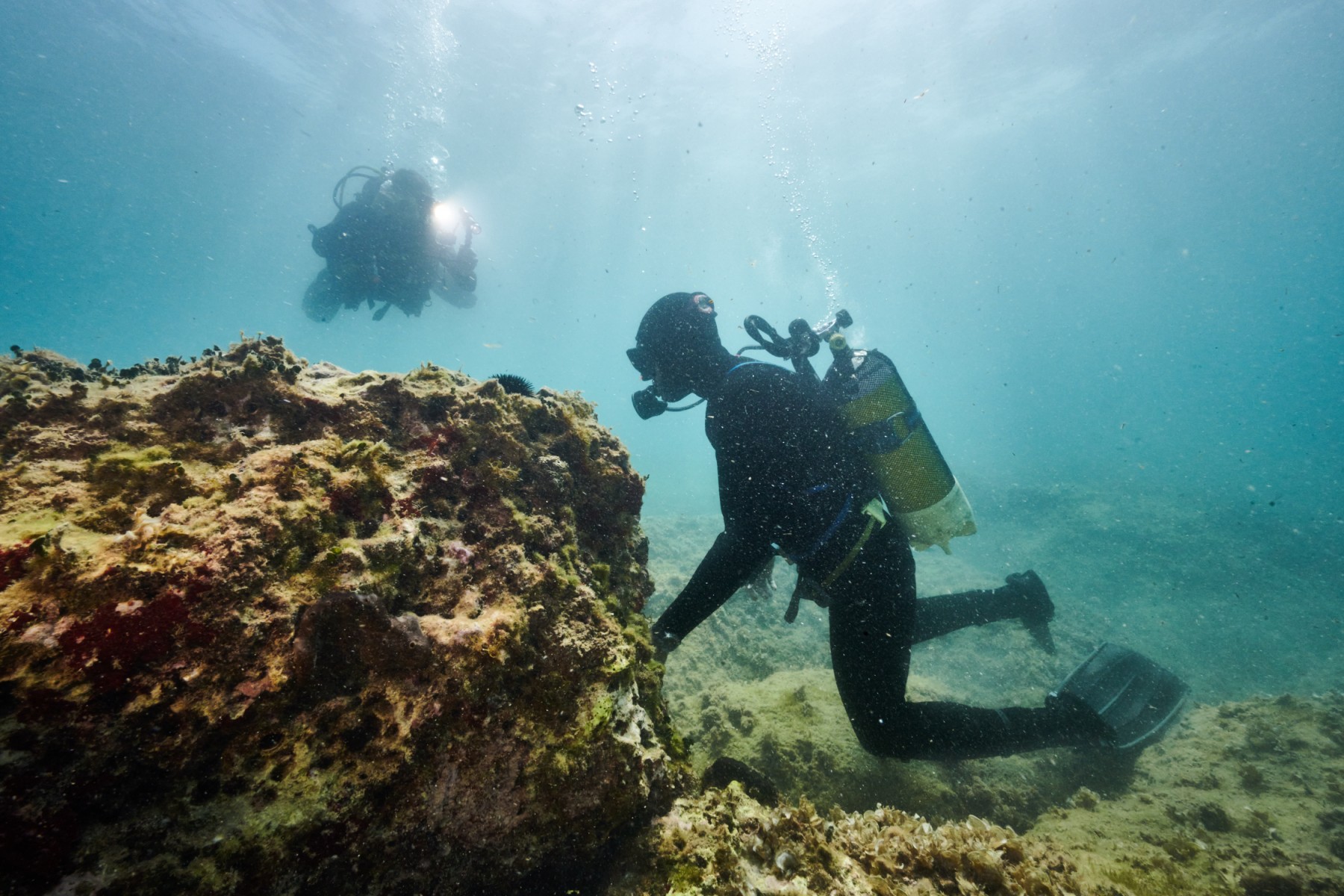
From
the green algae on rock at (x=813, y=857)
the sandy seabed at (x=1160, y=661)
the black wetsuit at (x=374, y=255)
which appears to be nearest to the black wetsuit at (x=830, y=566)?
the sandy seabed at (x=1160, y=661)

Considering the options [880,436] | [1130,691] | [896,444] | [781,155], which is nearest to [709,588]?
[880,436]

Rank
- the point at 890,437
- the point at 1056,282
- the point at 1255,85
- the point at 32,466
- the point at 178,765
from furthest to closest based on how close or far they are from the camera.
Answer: the point at 1056,282
the point at 1255,85
the point at 890,437
the point at 32,466
the point at 178,765

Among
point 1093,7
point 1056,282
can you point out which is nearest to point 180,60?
point 1093,7

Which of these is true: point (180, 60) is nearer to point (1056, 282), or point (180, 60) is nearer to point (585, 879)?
point (585, 879)

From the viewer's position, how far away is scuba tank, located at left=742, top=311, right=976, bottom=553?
4.20 meters

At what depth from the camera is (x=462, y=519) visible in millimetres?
2299

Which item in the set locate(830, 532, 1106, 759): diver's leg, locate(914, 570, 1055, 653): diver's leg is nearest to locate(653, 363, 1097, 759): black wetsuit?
locate(830, 532, 1106, 759): diver's leg

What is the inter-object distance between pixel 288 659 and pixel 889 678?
3.49 metres

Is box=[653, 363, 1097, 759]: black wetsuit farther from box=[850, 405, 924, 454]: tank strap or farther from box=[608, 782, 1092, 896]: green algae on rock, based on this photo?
box=[608, 782, 1092, 896]: green algae on rock

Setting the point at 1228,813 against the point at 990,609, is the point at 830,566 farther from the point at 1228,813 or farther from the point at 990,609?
the point at 1228,813

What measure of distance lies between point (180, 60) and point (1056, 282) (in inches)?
7364

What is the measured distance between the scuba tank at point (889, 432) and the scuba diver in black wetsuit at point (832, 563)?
58cm

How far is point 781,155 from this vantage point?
48.6 meters

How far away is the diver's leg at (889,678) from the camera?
11.1 feet
